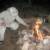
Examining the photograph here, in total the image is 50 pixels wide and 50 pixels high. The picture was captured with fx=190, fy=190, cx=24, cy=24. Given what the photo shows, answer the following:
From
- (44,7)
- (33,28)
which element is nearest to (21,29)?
(33,28)

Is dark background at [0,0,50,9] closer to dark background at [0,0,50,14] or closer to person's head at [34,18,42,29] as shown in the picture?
dark background at [0,0,50,14]

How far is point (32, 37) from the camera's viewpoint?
1575 mm

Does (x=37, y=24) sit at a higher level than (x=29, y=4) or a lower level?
lower

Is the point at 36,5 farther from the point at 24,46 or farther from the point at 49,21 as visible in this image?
the point at 24,46

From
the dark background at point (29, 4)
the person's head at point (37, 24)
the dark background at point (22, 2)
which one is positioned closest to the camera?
the person's head at point (37, 24)

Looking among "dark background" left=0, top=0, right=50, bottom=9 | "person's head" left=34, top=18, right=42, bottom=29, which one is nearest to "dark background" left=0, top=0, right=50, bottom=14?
"dark background" left=0, top=0, right=50, bottom=9

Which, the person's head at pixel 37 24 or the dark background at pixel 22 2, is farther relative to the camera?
the dark background at pixel 22 2

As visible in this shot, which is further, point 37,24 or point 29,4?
point 29,4

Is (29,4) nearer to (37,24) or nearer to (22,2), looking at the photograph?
(22,2)

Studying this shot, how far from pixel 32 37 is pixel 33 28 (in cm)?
14

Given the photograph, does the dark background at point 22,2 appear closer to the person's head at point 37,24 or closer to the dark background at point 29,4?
the dark background at point 29,4

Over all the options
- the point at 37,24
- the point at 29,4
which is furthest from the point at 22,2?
the point at 37,24

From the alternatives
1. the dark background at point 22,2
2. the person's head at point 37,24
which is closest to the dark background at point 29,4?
the dark background at point 22,2

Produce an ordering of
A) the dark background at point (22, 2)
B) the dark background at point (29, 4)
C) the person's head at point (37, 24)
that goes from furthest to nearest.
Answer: the dark background at point (22, 2) < the dark background at point (29, 4) < the person's head at point (37, 24)
